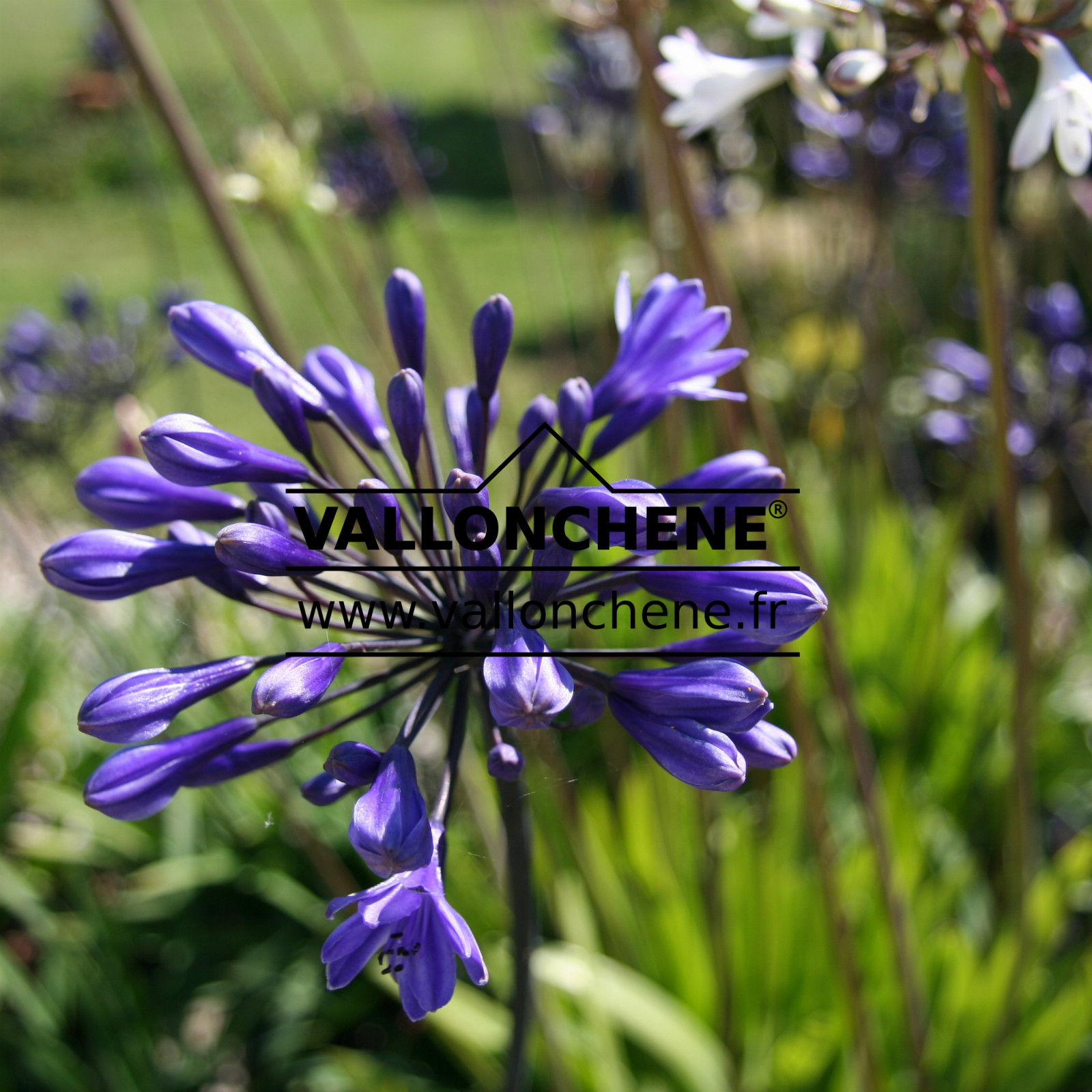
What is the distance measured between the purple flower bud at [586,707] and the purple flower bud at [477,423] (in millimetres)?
245

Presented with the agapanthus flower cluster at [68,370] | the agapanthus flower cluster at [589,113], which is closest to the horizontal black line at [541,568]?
the agapanthus flower cluster at [68,370]

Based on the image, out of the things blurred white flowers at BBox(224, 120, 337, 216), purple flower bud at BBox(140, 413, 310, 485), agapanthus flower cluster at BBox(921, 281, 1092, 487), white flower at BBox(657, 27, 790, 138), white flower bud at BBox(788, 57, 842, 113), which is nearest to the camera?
purple flower bud at BBox(140, 413, 310, 485)

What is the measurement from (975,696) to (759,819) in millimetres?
872

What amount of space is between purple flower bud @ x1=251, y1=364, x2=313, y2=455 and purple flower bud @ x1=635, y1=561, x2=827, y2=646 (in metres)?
0.36

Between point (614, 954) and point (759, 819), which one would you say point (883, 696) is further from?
point (614, 954)

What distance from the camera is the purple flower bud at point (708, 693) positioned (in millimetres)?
738

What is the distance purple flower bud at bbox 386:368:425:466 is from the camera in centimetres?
86

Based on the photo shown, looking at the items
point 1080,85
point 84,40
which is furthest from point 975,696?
point 84,40

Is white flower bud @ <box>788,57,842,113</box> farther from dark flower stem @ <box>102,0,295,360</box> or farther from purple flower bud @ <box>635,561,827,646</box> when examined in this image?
dark flower stem @ <box>102,0,295,360</box>

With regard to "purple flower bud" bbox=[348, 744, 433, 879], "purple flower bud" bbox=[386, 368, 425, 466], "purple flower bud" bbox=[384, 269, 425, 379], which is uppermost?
"purple flower bud" bbox=[384, 269, 425, 379]

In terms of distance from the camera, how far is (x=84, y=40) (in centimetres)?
366

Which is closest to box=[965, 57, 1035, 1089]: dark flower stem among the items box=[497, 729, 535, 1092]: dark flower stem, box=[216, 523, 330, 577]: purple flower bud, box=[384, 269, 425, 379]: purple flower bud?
box=[384, 269, 425, 379]: purple flower bud

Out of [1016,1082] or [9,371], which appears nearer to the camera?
[1016,1082]

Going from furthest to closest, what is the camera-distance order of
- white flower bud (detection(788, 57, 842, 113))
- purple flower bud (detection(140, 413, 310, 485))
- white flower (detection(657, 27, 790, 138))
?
1. white flower (detection(657, 27, 790, 138))
2. white flower bud (detection(788, 57, 842, 113))
3. purple flower bud (detection(140, 413, 310, 485))
